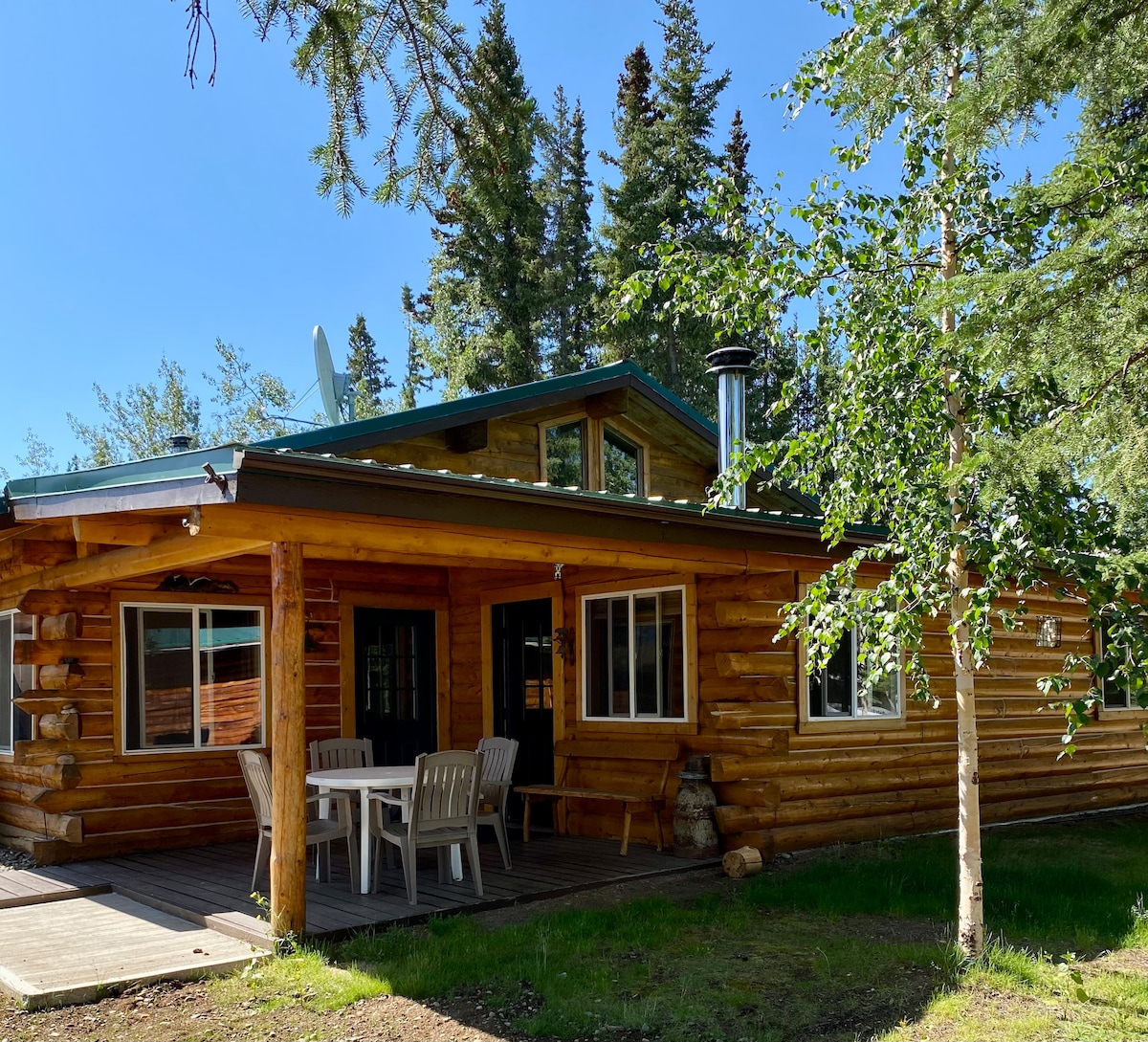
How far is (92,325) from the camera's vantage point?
57438 millimetres

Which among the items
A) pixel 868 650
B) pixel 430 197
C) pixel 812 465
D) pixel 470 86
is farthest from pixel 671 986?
pixel 470 86

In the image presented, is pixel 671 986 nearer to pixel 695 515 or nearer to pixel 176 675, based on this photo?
pixel 695 515

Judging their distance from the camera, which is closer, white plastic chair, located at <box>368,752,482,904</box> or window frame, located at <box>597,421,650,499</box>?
white plastic chair, located at <box>368,752,482,904</box>

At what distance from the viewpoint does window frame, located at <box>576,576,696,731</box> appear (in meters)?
9.39

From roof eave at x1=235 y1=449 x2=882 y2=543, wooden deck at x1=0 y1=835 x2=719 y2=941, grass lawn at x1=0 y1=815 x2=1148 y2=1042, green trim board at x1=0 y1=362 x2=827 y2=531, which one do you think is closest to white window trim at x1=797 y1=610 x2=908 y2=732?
roof eave at x1=235 y1=449 x2=882 y2=543

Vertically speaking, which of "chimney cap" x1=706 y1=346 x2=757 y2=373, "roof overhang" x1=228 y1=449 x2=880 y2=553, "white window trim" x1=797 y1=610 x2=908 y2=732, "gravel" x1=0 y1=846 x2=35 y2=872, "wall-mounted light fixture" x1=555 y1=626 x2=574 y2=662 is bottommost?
"gravel" x1=0 y1=846 x2=35 y2=872

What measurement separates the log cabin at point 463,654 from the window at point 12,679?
0.05m

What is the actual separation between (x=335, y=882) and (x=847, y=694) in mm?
4767

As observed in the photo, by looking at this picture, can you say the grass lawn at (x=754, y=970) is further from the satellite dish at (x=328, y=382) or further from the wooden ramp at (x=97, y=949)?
the satellite dish at (x=328, y=382)

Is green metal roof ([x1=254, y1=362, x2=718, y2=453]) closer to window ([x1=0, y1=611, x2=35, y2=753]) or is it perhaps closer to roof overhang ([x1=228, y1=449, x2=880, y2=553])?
roof overhang ([x1=228, y1=449, x2=880, y2=553])

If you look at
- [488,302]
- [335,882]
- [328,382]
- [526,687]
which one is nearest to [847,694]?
[526,687]

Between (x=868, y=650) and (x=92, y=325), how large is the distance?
59243 millimetres

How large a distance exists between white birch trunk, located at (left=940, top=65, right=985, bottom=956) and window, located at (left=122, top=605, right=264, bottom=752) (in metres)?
6.68

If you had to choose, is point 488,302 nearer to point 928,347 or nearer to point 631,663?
point 631,663
